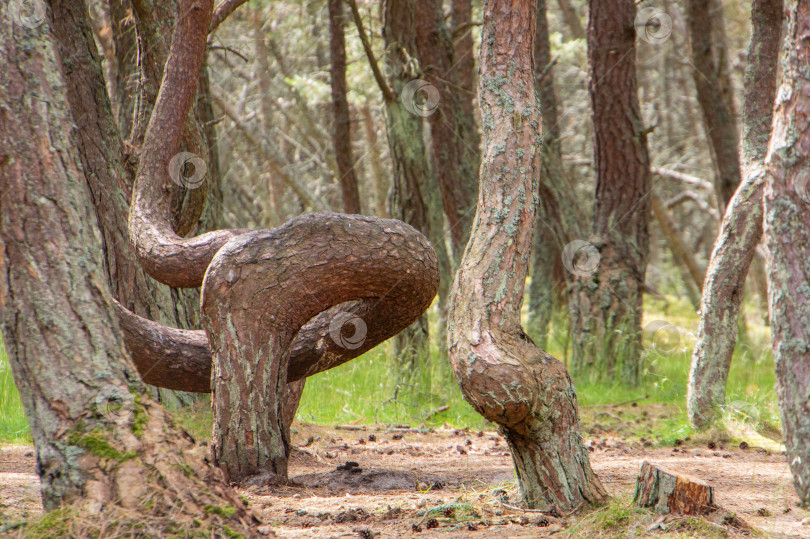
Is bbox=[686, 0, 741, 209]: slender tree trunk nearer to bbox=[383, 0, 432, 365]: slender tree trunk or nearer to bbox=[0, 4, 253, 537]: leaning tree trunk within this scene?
bbox=[383, 0, 432, 365]: slender tree trunk

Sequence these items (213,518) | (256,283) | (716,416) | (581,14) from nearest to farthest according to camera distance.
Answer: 1. (213,518)
2. (256,283)
3. (716,416)
4. (581,14)

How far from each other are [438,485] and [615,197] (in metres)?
4.58


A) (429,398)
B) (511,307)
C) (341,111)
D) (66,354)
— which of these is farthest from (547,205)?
(66,354)

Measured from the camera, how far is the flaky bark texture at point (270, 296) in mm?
3816

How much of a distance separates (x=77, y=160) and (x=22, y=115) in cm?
23

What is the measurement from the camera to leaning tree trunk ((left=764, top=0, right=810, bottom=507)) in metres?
2.50

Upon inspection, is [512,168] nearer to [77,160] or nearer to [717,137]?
[77,160]

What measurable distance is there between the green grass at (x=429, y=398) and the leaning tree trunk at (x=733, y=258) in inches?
11.1

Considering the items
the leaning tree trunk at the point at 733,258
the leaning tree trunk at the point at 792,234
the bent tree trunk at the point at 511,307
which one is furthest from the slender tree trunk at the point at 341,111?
the leaning tree trunk at the point at 792,234

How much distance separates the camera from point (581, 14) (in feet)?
56.5

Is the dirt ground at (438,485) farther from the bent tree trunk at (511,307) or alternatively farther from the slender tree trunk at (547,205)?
the slender tree trunk at (547,205)

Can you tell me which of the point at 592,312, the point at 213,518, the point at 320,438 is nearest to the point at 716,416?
the point at 592,312

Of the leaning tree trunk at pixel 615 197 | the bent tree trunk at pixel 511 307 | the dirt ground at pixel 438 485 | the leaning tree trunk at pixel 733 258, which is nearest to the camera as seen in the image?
the bent tree trunk at pixel 511 307

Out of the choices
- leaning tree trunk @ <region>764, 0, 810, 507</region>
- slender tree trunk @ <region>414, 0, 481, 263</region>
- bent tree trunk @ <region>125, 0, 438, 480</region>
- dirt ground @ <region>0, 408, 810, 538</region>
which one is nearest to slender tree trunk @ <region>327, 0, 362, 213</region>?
slender tree trunk @ <region>414, 0, 481, 263</region>
